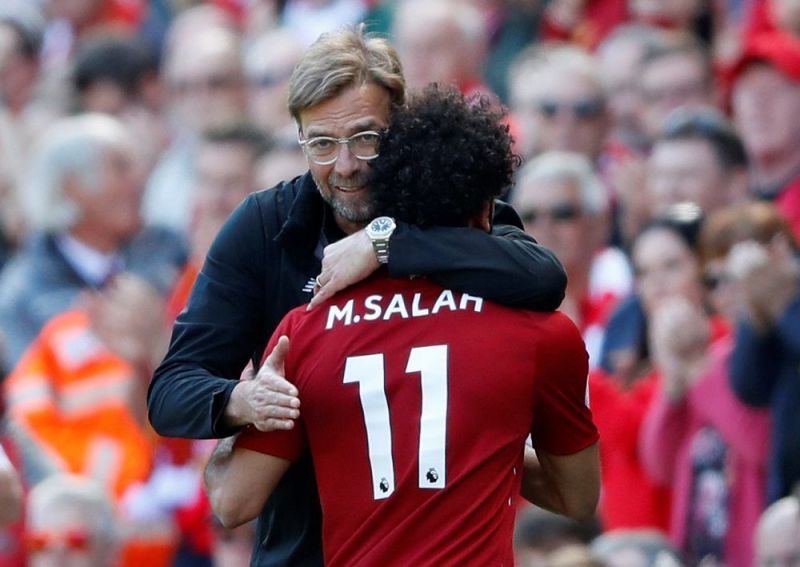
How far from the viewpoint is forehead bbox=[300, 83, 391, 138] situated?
170 inches

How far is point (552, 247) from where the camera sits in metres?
7.86

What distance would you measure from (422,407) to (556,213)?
12.9 feet

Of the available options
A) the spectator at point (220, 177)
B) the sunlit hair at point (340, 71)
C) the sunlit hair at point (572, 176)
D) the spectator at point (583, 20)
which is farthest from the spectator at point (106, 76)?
the sunlit hair at point (340, 71)

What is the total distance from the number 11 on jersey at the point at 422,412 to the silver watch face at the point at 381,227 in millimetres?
248

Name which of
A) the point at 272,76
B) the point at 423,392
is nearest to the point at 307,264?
the point at 423,392

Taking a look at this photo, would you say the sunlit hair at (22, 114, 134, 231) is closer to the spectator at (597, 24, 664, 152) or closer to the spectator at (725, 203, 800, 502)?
the spectator at (597, 24, 664, 152)

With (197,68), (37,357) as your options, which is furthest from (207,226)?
(197,68)

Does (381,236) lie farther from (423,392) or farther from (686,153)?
Answer: (686,153)

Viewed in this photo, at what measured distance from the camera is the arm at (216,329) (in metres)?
4.28

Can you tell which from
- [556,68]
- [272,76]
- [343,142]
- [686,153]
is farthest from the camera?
[272,76]

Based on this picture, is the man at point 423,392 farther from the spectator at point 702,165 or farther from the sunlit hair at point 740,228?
the spectator at point 702,165

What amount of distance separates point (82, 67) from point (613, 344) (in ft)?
13.1

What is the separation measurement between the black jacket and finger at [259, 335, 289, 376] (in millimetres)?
151

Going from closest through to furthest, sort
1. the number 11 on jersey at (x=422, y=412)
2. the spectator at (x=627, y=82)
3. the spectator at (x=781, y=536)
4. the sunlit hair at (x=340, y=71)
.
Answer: the number 11 on jersey at (x=422, y=412)
the sunlit hair at (x=340, y=71)
the spectator at (x=781, y=536)
the spectator at (x=627, y=82)
